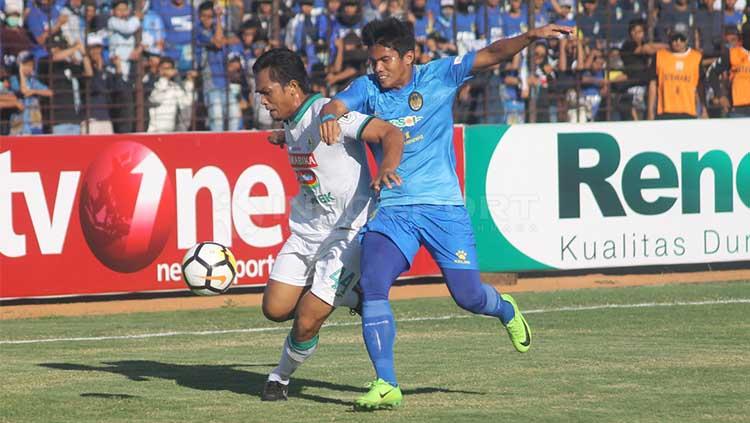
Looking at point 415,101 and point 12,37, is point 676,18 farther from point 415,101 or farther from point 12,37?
point 415,101

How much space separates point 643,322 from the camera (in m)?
Result: 13.0

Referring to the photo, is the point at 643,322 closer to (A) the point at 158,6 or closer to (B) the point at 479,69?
(B) the point at 479,69

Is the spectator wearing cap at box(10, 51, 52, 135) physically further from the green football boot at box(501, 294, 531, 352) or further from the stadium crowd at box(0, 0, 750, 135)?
the green football boot at box(501, 294, 531, 352)

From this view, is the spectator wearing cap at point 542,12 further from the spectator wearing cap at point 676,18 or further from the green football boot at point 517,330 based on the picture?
the green football boot at point 517,330

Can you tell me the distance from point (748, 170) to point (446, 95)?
931cm

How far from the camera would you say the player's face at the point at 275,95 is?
28.2 ft

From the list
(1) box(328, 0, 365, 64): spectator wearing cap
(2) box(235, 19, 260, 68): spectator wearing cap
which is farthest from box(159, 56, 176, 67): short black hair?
(1) box(328, 0, 365, 64): spectator wearing cap

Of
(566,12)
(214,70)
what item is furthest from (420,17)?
(214,70)

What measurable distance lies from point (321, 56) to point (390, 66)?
31.7ft

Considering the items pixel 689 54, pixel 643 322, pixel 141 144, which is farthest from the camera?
pixel 689 54

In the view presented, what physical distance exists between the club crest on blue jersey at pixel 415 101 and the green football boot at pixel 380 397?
1.68m

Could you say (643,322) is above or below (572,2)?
below

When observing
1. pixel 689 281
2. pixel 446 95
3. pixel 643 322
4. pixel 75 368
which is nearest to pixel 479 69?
pixel 446 95

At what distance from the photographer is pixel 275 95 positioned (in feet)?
28.3
